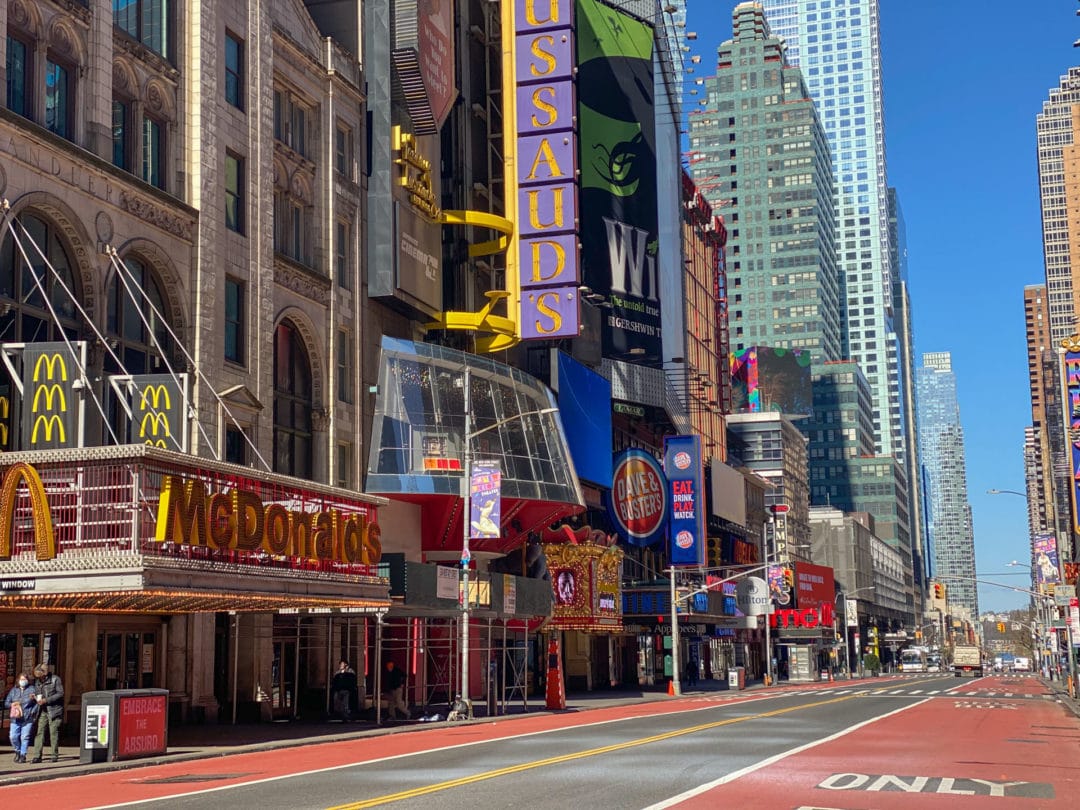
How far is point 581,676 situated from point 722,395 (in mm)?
47186

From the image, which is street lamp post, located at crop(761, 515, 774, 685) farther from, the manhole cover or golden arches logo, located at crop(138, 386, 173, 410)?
the manhole cover

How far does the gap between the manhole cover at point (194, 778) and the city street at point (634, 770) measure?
0.08 feet

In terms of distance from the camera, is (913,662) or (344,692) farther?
(913,662)

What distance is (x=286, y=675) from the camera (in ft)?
146

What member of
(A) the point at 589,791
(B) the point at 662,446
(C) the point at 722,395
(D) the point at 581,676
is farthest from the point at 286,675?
(C) the point at 722,395

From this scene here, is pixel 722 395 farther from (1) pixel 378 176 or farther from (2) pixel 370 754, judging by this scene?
(2) pixel 370 754

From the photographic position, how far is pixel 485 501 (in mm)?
42125

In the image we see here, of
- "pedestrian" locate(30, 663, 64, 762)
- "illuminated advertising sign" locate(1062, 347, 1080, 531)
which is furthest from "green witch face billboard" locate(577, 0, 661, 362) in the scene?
"pedestrian" locate(30, 663, 64, 762)

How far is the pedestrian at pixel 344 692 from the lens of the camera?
40219mm

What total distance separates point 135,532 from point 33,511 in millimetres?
2083

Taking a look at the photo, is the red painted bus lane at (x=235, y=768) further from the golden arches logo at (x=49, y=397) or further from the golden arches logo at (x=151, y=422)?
the golden arches logo at (x=151, y=422)

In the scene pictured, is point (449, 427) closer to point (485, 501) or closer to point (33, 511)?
point (485, 501)

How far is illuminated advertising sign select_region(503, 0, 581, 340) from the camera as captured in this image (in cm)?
5938

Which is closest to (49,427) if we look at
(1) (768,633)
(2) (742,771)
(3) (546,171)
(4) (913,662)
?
(2) (742,771)
